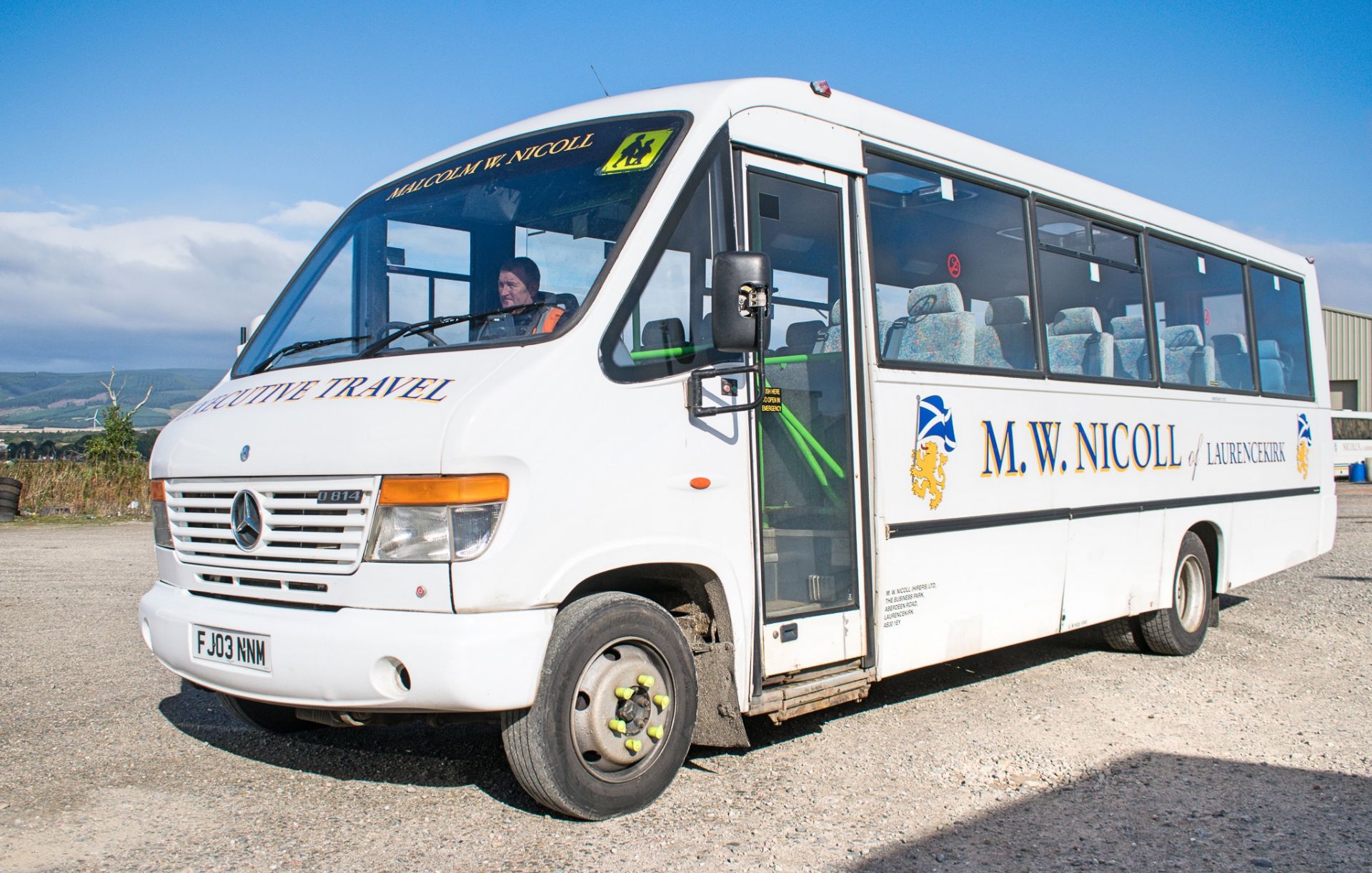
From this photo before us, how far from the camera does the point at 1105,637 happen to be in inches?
339

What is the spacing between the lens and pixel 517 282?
193 inches

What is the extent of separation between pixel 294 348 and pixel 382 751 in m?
1.93

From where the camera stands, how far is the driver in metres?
4.54

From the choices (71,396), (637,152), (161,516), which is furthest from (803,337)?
(71,396)

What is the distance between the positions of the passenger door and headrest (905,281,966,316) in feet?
1.83

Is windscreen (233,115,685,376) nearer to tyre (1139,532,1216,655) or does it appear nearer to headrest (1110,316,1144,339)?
headrest (1110,316,1144,339)

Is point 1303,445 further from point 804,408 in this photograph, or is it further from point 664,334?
point 664,334

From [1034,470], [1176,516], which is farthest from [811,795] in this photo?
[1176,516]

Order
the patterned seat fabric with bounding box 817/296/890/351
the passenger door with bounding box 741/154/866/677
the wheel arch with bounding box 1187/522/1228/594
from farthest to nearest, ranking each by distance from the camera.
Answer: the wheel arch with bounding box 1187/522/1228/594 < the patterned seat fabric with bounding box 817/296/890/351 < the passenger door with bounding box 741/154/866/677

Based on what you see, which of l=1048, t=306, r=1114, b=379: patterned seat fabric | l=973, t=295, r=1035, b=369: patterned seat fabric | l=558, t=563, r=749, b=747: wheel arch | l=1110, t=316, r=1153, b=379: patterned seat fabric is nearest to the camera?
l=558, t=563, r=749, b=747: wheel arch

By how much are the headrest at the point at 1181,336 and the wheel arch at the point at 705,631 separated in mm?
4814

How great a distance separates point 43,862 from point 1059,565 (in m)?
5.21

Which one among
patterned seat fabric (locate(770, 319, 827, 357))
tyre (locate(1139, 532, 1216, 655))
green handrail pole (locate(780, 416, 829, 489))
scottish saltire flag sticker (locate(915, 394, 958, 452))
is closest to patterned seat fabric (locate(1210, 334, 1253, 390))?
tyre (locate(1139, 532, 1216, 655))

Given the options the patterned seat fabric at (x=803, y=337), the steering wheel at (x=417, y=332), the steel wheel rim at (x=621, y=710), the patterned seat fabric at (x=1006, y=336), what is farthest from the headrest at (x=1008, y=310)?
the steering wheel at (x=417, y=332)
